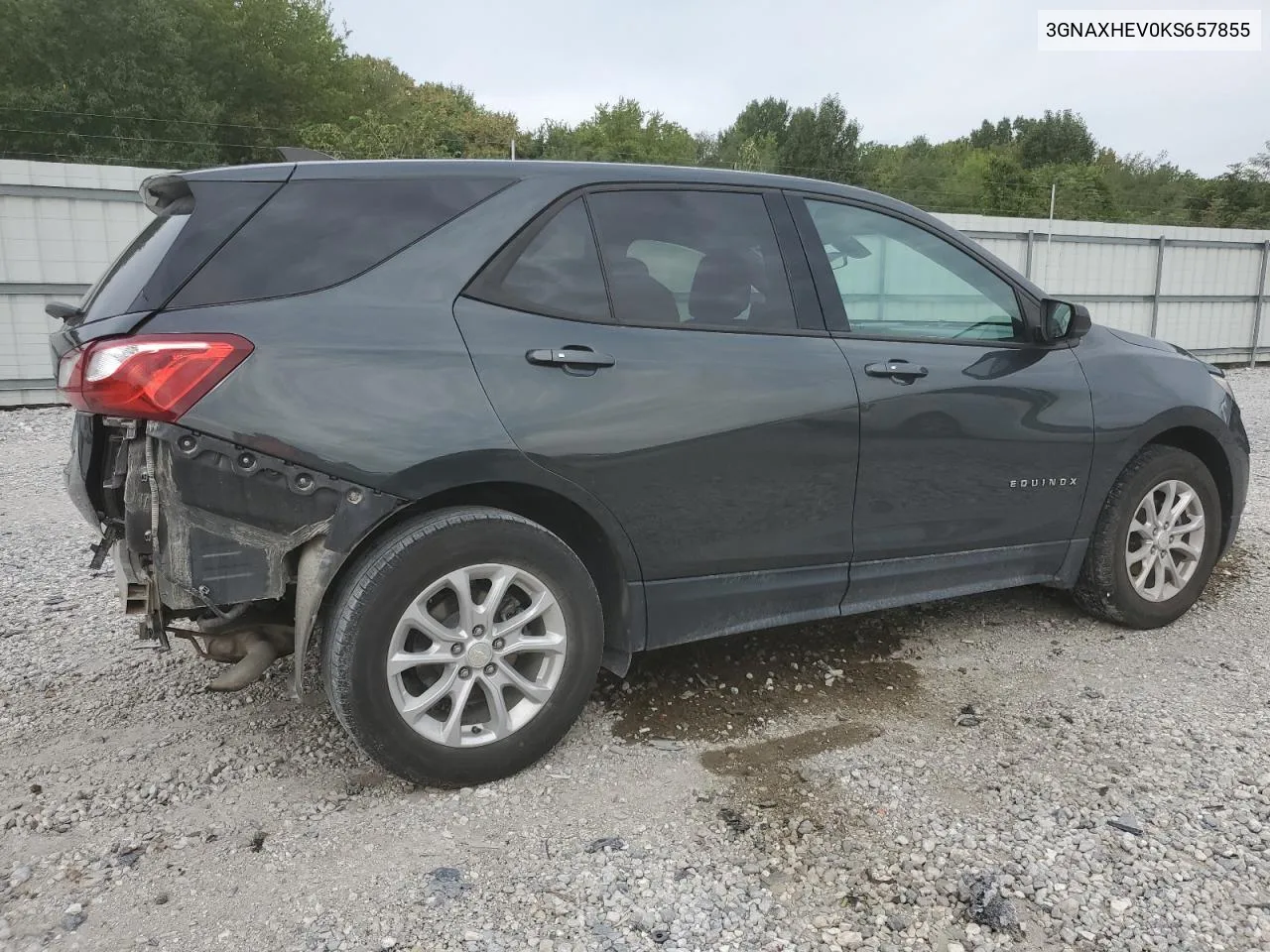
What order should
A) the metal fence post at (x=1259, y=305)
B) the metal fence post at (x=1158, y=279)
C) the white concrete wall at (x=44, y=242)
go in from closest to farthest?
the white concrete wall at (x=44, y=242) → the metal fence post at (x=1158, y=279) → the metal fence post at (x=1259, y=305)

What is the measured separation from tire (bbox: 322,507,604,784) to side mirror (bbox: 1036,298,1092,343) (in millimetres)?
2077

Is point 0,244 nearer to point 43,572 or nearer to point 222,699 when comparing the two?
point 43,572

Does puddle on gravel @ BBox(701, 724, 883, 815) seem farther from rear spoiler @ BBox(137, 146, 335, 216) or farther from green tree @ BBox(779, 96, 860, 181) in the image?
green tree @ BBox(779, 96, 860, 181)

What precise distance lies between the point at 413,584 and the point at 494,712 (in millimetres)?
459

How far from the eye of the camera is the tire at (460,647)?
2.49m

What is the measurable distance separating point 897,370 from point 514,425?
4.53 feet

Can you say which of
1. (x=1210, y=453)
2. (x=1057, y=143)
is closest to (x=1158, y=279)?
(x=1210, y=453)

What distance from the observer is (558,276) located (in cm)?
278

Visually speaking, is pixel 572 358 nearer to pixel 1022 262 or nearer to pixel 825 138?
pixel 1022 262

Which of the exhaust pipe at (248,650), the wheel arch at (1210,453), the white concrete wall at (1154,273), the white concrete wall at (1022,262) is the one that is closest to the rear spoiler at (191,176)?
the exhaust pipe at (248,650)

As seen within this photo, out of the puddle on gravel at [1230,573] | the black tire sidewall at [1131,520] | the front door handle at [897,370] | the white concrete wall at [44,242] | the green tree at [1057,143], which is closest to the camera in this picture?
the front door handle at [897,370]

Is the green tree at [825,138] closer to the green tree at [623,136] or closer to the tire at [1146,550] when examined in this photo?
the green tree at [623,136]

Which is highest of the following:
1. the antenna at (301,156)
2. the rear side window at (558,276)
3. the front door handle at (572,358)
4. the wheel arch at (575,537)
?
the antenna at (301,156)

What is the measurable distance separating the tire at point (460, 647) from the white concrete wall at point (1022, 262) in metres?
9.80
